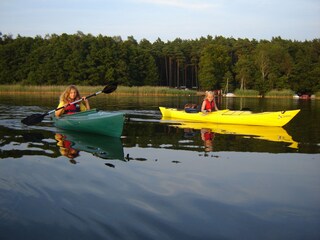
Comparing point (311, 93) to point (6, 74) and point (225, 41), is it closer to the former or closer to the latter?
point (225, 41)

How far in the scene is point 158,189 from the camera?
4703 millimetres

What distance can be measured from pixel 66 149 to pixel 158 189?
331 centimetres

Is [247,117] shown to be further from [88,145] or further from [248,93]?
[248,93]

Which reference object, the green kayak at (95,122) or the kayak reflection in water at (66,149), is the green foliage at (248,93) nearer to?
the green kayak at (95,122)

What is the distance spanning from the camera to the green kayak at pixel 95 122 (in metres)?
8.66

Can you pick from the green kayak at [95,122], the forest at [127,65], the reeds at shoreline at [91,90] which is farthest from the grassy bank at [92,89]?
the green kayak at [95,122]

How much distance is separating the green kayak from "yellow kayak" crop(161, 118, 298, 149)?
318 centimetres

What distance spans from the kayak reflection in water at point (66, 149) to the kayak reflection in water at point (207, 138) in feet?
8.59

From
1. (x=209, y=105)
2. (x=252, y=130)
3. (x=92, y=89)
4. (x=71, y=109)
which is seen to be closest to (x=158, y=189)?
(x=71, y=109)

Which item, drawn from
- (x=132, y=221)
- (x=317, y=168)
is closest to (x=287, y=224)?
(x=132, y=221)

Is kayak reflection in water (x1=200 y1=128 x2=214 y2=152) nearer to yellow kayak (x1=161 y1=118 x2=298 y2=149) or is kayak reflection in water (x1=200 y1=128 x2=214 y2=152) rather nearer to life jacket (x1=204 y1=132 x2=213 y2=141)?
life jacket (x1=204 y1=132 x2=213 y2=141)

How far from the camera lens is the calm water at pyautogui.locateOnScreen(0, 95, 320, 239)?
3.49m

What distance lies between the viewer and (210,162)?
6.39m

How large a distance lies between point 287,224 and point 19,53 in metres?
62.8
